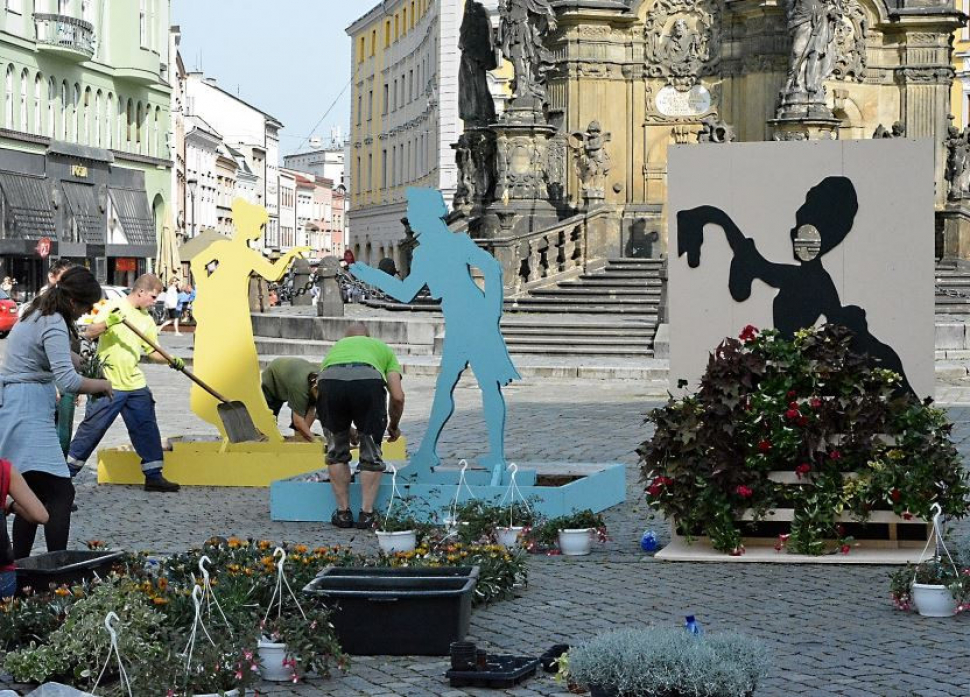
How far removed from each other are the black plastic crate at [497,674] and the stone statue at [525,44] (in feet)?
87.9

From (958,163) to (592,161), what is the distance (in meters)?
6.30

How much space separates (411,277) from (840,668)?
538 centimetres

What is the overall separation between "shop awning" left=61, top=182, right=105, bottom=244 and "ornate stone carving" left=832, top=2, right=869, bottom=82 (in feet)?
104

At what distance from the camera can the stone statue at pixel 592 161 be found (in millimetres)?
33750

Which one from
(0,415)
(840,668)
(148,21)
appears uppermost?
(148,21)

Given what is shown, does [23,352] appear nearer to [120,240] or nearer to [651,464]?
[651,464]

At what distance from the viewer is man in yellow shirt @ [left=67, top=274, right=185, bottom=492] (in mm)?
14719

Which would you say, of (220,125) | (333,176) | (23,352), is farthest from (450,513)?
(333,176)

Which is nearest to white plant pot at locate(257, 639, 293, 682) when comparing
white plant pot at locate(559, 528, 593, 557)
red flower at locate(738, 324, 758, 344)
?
white plant pot at locate(559, 528, 593, 557)

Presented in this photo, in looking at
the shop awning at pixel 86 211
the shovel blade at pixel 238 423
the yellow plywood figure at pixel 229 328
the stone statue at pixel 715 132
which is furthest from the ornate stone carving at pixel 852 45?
the shop awning at pixel 86 211

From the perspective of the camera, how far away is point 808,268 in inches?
463

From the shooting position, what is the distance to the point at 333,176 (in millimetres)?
179500

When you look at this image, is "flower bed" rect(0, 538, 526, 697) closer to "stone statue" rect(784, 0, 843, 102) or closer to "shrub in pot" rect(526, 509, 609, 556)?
"shrub in pot" rect(526, 509, 609, 556)

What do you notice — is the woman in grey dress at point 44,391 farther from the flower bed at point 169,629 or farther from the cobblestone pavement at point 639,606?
the cobblestone pavement at point 639,606
